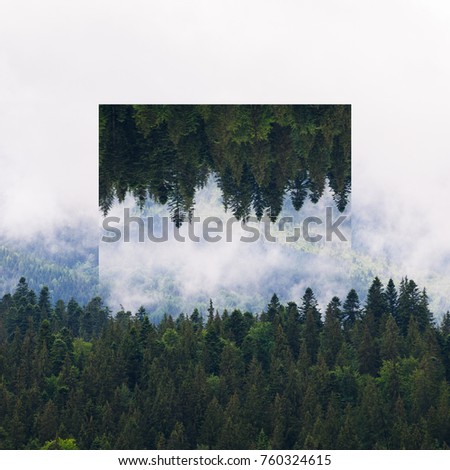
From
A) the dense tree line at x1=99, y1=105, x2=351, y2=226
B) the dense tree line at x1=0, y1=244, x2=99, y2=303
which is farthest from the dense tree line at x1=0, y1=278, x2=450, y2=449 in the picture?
the dense tree line at x1=99, y1=105, x2=351, y2=226

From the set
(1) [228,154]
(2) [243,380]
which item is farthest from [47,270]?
(2) [243,380]

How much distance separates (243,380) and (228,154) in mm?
5992

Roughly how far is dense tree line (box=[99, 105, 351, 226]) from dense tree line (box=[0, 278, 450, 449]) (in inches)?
116

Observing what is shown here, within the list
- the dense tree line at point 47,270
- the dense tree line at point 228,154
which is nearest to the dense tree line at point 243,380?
the dense tree line at point 47,270

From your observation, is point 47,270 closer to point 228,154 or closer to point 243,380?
point 228,154

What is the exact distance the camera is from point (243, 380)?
30.8 meters

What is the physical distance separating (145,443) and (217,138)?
26.8ft

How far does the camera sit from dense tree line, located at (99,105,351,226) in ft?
102

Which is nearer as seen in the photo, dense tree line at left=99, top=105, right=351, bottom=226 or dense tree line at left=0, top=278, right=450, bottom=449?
dense tree line at left=0, top=278, right=450, bottom=449

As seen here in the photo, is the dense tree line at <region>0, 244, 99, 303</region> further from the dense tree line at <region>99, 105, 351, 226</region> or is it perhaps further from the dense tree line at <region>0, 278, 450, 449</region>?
the dense tree line at <region>99, 105, 351, 226</region>

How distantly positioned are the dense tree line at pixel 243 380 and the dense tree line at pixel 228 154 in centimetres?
295

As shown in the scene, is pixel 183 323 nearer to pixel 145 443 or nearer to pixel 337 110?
pixel 145 443

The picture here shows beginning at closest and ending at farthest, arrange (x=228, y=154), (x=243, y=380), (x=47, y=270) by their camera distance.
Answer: (x=243, y=380)
(x=228, y=154)
(x=47, y=270)

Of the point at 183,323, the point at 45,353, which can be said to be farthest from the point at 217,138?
the point at 45,353
